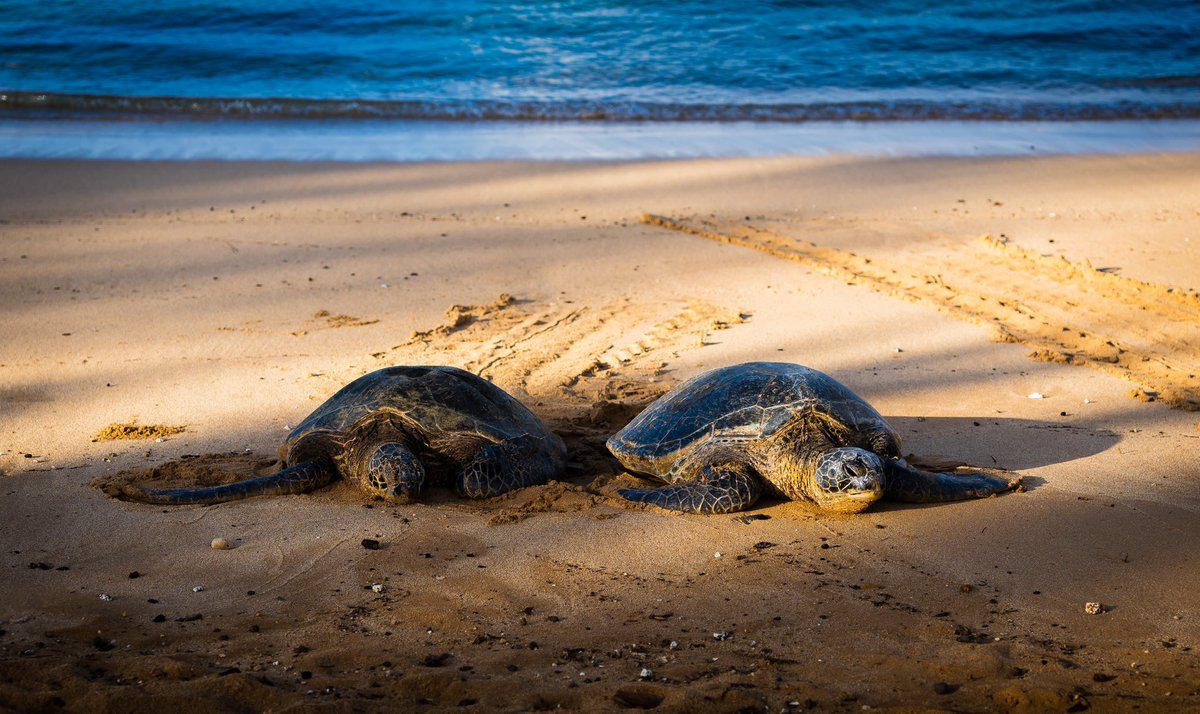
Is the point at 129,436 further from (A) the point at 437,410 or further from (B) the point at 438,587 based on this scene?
(B) the point at 438,587

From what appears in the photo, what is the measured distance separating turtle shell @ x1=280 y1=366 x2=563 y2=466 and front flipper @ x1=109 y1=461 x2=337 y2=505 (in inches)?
6.4

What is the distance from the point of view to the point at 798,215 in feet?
32.3

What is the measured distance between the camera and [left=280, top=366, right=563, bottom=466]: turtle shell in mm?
5035

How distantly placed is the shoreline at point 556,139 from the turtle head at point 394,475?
24.8ft

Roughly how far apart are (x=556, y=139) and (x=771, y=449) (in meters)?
9.38

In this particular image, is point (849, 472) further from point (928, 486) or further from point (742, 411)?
point (742, 411)

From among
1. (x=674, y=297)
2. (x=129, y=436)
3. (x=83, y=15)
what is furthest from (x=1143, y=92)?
(x=83, y=15)

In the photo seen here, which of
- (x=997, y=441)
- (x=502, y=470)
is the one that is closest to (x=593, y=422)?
(x=502, y=470)

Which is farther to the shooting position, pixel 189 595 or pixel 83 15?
pixel 83 15

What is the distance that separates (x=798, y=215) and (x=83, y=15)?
62.3 feet

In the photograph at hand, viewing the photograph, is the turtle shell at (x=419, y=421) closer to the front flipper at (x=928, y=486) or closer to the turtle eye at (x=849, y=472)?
the turtle eye at (x=849, y=472)

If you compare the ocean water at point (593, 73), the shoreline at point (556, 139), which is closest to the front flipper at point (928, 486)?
the shoreline at point (556, 139)

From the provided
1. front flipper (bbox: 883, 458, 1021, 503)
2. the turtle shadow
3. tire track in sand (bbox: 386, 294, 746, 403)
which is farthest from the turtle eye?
tire track in sand (bbox: 386, 294, 746, 403)

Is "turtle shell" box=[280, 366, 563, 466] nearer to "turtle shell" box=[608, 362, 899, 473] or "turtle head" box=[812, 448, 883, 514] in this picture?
"turtle shell" box=[608, 362, 899, 473]
